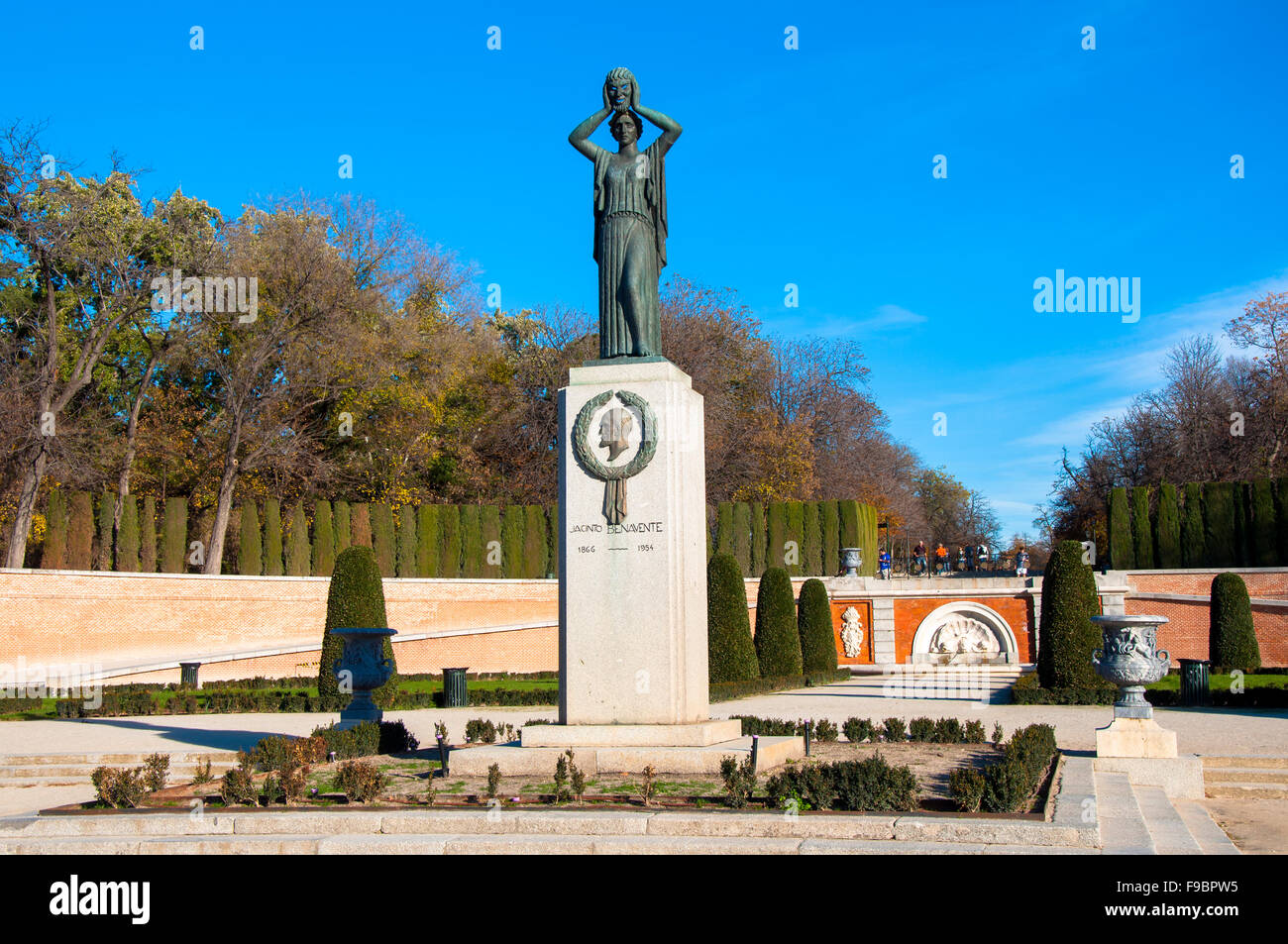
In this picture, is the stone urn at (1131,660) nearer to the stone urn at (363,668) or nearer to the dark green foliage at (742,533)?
the stone urn at (363,668)

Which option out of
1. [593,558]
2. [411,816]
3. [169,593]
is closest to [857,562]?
[169,593]

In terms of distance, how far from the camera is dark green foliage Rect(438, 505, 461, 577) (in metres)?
34.7

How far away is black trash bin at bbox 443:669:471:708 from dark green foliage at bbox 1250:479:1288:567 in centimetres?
2527

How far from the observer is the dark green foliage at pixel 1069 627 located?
19016mm

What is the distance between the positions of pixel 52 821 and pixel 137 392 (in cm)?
2966

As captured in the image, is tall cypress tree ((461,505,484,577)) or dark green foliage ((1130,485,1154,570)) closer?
dark green foliage ((1130,485,1154,570))

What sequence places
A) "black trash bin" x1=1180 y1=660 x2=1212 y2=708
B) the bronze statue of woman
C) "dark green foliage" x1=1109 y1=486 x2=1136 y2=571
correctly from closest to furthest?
the bronze statue of woman, "black trash bin" x1=1180 y1=660 x2=1212 y2=708, "dark green foliage" x1=1109 y1=486 x2=1136 y2=571

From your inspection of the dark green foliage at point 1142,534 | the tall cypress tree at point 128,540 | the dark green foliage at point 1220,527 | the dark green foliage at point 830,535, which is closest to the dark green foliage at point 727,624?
the dark green foliage at point 830,535

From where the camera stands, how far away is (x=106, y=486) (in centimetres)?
3328

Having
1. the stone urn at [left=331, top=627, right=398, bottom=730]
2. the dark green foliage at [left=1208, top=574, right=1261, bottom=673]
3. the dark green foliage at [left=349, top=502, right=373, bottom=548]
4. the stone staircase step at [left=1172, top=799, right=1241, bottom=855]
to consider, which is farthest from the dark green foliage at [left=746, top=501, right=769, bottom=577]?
the stone staircase step at [left=1172, top=799, right=1241, bottom=855]

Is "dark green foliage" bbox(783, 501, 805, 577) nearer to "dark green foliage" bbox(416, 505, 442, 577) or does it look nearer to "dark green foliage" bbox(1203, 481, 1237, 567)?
"dark green foliage" bbox(416, 505, 442, 577)

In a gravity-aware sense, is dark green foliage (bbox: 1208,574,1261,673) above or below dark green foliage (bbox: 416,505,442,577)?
below

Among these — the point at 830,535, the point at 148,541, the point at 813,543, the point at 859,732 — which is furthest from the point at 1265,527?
the point at 148,541
